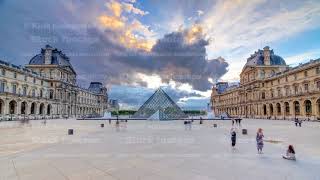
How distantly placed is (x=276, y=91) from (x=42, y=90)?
6115 centimetres

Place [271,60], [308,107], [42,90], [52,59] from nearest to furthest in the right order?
[308,107]
[42,90]
[52,59]
[271,60]

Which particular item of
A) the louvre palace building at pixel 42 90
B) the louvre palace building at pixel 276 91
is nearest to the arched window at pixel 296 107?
the louvre palace building at pixel 276 91

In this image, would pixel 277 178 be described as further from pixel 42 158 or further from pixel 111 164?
pixel 42 158

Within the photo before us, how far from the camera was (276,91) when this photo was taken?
189 feet

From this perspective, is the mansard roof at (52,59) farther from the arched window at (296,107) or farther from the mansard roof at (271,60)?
the arched window at (296,107)

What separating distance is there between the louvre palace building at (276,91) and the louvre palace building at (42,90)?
2249 inches

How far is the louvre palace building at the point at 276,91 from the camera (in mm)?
43531

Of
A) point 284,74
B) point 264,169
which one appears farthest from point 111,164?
point 284,74

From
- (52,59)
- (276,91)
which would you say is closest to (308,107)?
(276,91)

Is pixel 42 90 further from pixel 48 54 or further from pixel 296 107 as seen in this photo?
pixel 296 107

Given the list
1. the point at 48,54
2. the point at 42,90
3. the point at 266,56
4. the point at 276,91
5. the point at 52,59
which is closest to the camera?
the point at 276,91

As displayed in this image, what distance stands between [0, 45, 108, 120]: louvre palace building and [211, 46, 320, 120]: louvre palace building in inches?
2249

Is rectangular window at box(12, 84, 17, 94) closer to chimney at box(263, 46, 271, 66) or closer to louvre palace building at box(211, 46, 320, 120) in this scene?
louvre palace building at box(211, 46, 320, 120)

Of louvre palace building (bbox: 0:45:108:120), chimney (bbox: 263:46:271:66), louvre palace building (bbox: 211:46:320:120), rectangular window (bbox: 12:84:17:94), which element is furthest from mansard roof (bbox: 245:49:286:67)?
rectangular window (bbox: 12:84:17:94)
